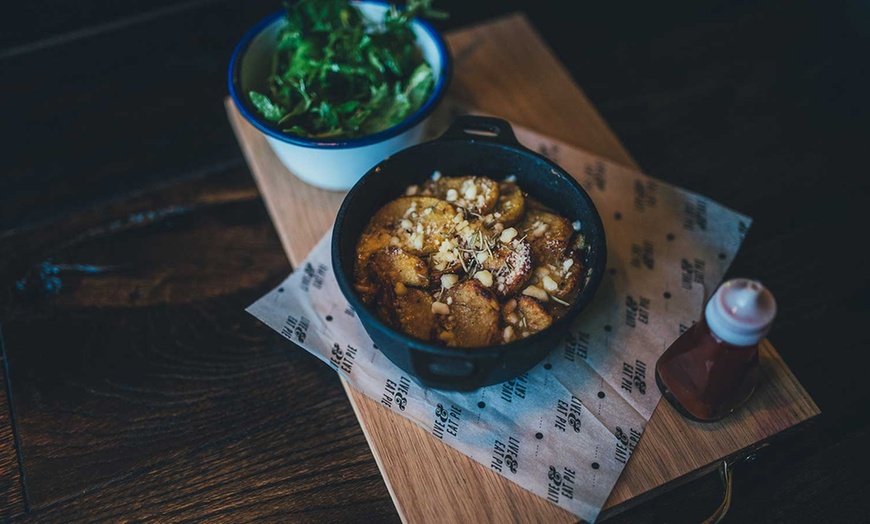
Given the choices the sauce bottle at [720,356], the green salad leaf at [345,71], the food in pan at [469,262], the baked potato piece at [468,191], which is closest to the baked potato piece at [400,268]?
the food in pan at [469,262]

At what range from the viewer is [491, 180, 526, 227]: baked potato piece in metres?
1.12

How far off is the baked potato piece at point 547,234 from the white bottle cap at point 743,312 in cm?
28

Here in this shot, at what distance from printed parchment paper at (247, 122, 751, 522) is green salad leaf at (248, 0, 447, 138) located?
9.2 inches

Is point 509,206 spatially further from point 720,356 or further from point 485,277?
point 720,356

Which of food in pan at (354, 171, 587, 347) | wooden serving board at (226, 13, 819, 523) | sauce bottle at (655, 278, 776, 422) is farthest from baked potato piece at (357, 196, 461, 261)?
sauce bottle at (655, 278, 776, 422)

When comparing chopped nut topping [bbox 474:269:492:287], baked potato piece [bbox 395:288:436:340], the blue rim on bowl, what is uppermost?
the blue rim on bowl

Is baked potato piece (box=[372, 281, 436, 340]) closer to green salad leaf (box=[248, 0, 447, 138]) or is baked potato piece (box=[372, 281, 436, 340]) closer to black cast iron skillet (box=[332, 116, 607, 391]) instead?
black cast iron skillet (box=[332, 116, 607, 391])

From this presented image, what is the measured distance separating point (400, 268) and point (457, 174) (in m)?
0.23

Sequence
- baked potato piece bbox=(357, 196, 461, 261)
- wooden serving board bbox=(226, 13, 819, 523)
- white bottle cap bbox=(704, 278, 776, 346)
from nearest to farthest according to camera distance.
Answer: white bottle cap bbox=(704, 278, 776, 346) < wooden serving board bbox=(226, 13, 819, 523) < baked potato piece bbox=(357, 196, 461, 261)

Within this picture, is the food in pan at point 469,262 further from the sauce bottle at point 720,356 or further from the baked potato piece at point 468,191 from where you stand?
the sauce bottle at point 720,356

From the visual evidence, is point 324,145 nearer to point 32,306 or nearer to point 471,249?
point 471,249

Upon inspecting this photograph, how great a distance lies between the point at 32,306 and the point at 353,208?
0.67 metres

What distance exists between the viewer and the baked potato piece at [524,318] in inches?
39.6

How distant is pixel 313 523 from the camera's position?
1051 mm
